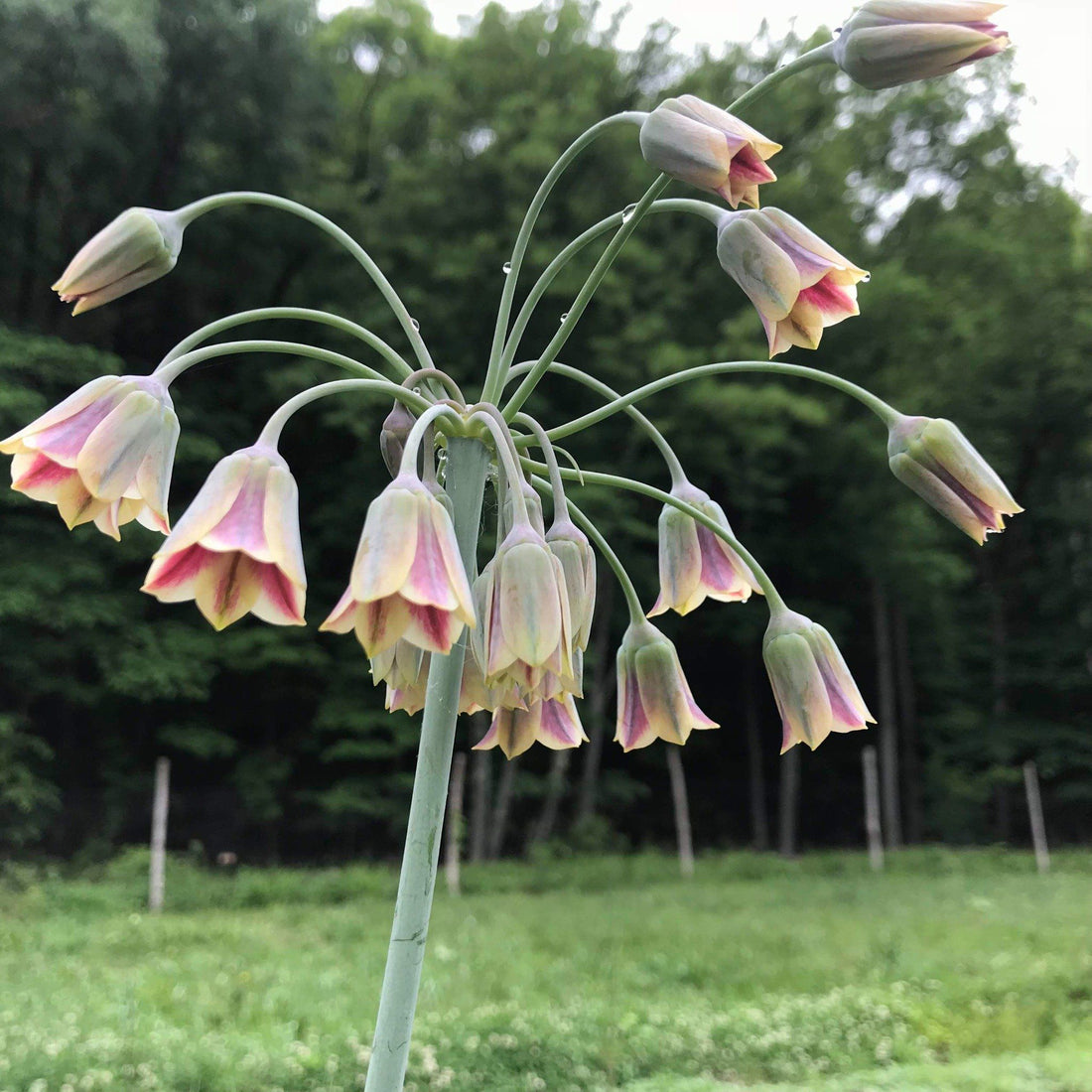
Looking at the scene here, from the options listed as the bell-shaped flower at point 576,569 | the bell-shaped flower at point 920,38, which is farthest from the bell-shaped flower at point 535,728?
the bell-shaped flower at point 920,38

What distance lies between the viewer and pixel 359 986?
5316 millimetres

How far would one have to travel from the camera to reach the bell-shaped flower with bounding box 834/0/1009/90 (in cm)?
102

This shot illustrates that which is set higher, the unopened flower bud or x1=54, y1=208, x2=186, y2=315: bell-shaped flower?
x1=54, y1=208, x2=186, y2=315: bell-shaped flower

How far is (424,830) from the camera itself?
106 centimetres

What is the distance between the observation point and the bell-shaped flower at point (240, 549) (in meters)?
0.92

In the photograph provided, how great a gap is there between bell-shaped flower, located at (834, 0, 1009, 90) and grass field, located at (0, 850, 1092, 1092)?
3875mm

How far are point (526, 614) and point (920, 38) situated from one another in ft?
2.35

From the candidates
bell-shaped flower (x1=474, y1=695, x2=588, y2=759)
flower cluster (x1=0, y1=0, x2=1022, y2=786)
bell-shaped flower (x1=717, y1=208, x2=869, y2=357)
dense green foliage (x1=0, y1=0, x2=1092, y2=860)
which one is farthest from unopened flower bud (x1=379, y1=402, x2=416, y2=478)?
dense green foliage (x1=0, y1=0, x2=1092, y2=860)

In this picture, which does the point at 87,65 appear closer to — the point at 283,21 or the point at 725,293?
the point at 283,21

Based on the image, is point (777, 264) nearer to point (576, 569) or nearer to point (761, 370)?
point (761, 370)

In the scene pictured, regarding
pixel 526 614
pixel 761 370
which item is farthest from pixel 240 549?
pixel 761 370

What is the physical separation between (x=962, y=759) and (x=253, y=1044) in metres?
16.2

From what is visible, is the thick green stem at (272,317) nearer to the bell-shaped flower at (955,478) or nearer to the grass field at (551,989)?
the bell-shaped flower at (955,478)

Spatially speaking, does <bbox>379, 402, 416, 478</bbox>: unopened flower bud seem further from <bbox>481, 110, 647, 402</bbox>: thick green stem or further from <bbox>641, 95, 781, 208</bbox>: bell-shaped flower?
<bbox>641, 95, 781, 208</bbox>: bell-shaped flower
